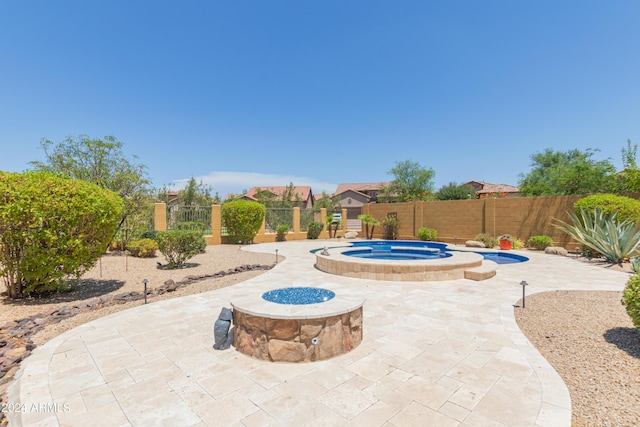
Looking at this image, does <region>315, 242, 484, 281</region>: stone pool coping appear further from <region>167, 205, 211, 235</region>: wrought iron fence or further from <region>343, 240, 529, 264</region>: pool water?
<region>167, 205, 211, 235</region>: wrought iron fence

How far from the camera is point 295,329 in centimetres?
360

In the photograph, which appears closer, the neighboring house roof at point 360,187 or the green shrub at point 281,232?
the green shrub at point 281,232

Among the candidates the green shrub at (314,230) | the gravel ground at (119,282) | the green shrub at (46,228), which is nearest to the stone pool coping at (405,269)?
the gravel ground at (119,282)

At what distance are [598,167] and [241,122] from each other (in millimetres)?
24358

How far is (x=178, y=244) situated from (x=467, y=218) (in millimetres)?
16014

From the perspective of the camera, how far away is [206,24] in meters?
11.2

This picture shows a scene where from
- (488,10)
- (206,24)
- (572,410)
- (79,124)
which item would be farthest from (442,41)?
(79,124)

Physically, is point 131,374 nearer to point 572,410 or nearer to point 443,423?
point 443,423

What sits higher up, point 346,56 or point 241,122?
point 346,56

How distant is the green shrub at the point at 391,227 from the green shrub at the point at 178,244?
45.6 ft

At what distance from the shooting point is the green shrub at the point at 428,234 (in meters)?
18.4

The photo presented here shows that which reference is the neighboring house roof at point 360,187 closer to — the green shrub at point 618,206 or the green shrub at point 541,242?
the green shrub at point 541,242

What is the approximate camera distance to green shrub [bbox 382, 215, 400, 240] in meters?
20.4

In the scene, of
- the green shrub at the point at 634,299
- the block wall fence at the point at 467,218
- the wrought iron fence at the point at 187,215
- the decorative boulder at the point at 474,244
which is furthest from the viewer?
the wrought iron fence at the point at 187,215
